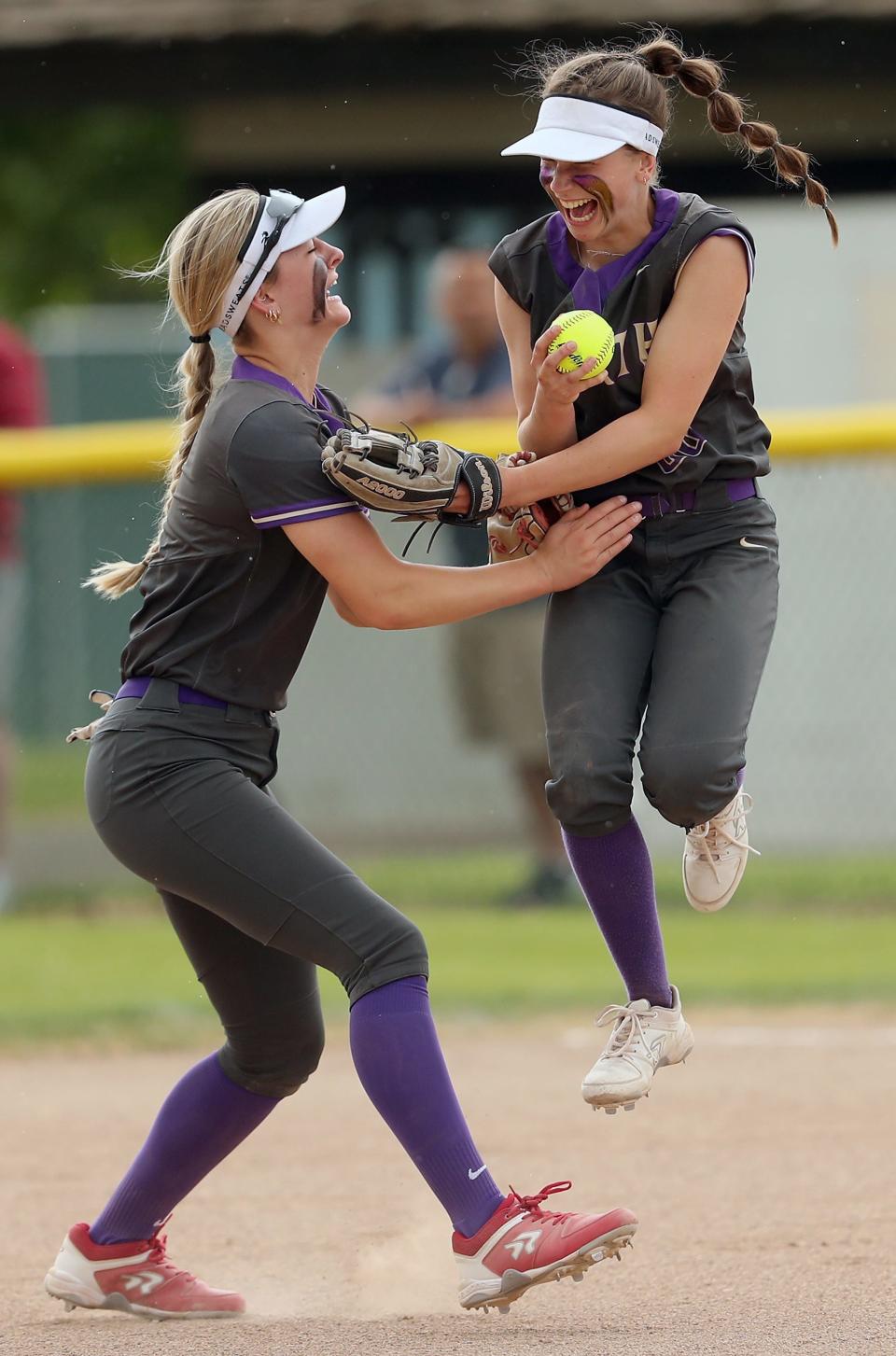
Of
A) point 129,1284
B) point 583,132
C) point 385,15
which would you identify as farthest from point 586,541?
point 385,15

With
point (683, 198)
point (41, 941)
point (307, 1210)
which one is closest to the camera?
point (683, 198)

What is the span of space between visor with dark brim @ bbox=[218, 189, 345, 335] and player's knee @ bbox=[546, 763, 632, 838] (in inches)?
42.9

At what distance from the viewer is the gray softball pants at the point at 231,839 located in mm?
3732

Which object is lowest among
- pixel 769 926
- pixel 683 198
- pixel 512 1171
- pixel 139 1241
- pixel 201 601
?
pixel 769 926

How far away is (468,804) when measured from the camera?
8898 millimetres

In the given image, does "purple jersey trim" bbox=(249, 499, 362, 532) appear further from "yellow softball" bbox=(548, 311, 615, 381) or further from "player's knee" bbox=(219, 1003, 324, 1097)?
"player's knee" bbox=(219, 1003, 324, 1097)

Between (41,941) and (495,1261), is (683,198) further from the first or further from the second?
(41,941)

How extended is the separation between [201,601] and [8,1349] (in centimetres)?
147

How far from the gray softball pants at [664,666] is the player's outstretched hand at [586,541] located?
0.11m

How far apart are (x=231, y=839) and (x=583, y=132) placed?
150 centimetres

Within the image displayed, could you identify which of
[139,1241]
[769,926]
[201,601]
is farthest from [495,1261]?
[769,926]

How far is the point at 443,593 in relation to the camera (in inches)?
152

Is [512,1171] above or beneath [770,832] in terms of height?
above

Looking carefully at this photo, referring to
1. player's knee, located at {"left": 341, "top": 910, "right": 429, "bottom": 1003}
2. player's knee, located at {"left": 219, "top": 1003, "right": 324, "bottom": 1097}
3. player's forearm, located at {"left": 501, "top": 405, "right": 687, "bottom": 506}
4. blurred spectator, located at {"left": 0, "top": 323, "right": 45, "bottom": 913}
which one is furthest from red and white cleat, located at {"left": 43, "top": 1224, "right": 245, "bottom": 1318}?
blurred spectator, located at {"left": 0, "top": 323, "right": 45, "bottom": 913}
